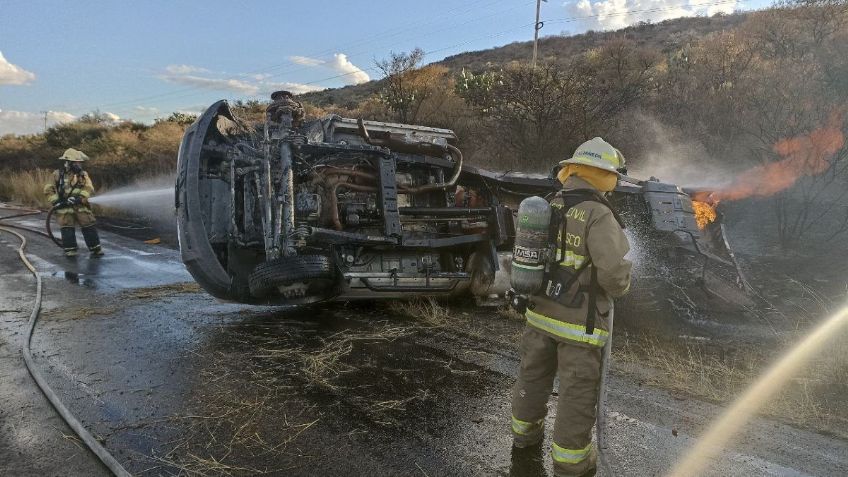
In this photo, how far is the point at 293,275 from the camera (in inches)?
186

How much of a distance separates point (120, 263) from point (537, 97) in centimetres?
1139

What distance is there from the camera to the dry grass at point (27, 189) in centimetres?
2053

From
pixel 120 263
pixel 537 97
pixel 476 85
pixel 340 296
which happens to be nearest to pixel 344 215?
pixel 340 296

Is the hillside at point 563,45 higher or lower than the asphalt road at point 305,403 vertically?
higher

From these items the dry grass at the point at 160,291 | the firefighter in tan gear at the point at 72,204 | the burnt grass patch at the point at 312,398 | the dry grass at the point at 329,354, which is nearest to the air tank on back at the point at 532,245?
the burnt grass patch at the point at 312,398

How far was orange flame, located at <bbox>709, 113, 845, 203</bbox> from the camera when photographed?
10.1 m

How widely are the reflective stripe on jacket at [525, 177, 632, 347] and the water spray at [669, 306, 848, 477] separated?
0.95 m

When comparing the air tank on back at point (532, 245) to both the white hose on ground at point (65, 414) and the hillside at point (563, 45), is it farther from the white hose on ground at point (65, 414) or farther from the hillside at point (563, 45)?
the hillside at point (563, 45)

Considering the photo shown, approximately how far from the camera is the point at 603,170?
2.96 m

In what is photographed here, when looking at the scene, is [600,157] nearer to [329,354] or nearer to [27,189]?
[329,354]

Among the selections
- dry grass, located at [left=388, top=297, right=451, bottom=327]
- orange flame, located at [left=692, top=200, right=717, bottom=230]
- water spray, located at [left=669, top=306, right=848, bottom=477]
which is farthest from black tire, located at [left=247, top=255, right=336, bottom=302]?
orange flame, located at [left=692, top=200, right=717, bottom=230]

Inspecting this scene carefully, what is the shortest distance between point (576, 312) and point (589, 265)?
26cm

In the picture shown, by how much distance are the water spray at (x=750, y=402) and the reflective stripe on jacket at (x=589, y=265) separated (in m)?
0.95

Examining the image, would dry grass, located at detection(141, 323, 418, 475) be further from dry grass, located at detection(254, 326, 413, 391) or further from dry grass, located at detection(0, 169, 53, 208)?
dry grass, located at detection(0, 169, 53, 208)
